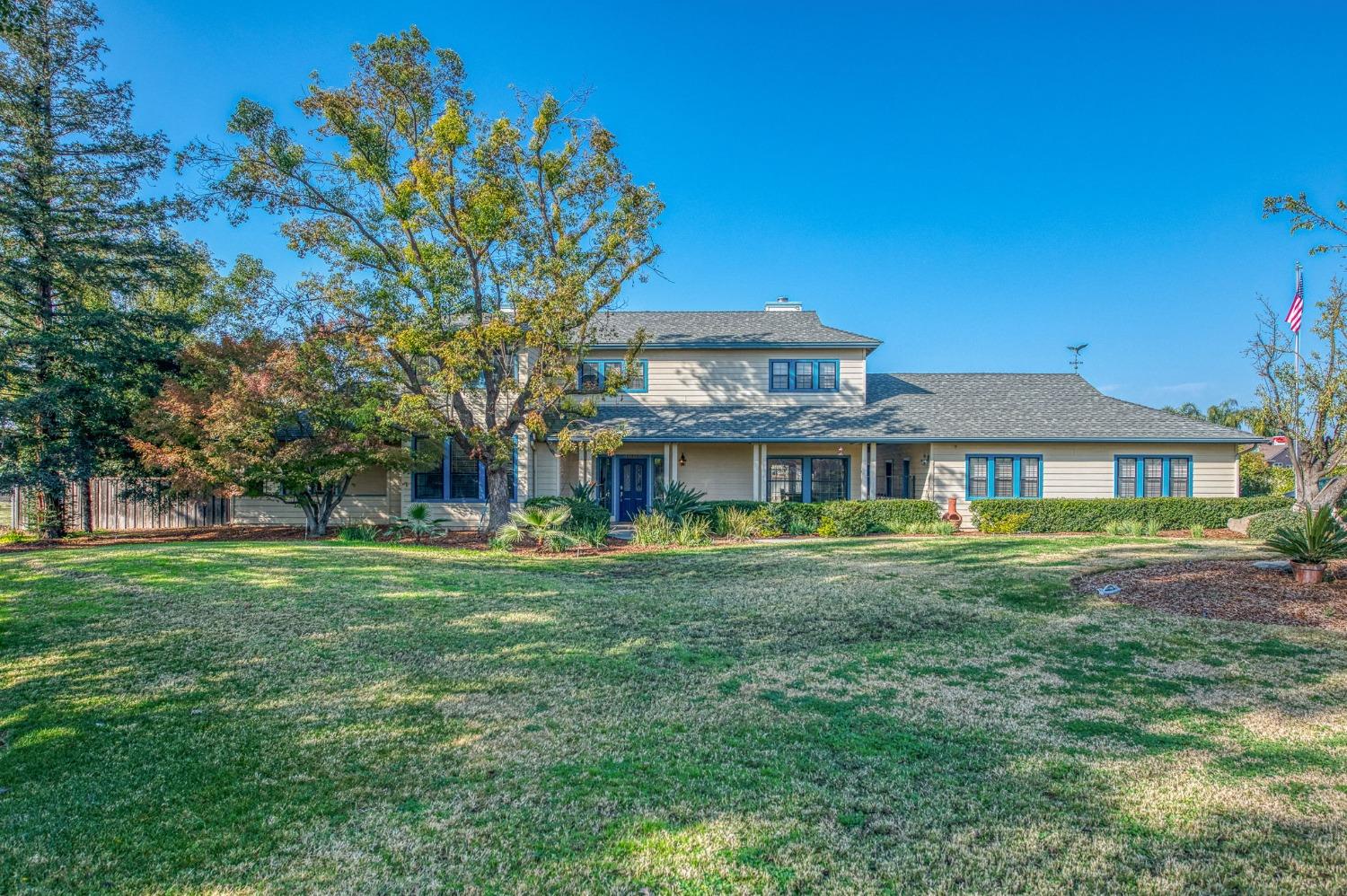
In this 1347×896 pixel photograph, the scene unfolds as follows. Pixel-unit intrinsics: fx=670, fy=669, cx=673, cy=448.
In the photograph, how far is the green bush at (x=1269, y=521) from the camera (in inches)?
594

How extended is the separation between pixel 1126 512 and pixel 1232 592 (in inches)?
391

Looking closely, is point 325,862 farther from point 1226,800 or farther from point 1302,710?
point 1302,710

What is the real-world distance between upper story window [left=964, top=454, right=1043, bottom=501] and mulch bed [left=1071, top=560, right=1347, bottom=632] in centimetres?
854

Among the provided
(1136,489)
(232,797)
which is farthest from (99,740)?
(1136,489)

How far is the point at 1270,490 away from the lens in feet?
78.4

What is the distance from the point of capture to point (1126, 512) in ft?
56.9

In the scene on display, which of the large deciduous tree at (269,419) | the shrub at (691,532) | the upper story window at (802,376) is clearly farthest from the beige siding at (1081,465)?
the large deciduous tree at (269,419)

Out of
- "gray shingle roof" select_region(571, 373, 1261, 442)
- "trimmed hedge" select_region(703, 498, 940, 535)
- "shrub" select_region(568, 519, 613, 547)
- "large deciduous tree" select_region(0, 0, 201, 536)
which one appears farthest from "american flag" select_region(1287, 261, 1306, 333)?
"large deciduous tree" select_region(0, 0, 201, 536)

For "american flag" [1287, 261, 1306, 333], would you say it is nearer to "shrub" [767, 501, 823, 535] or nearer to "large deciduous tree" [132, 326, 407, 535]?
"shrub" [767, 501, 823, 535]

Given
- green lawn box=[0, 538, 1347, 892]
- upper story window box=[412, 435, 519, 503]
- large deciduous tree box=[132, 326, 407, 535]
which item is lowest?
green lawn box=[0, 538, 1347, 892]

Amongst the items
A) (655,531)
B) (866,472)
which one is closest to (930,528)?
(866,472)

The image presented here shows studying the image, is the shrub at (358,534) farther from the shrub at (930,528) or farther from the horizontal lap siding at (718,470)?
the shrub at (930,528)

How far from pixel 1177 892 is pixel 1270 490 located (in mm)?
28537

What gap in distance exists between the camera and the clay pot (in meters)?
17.8
